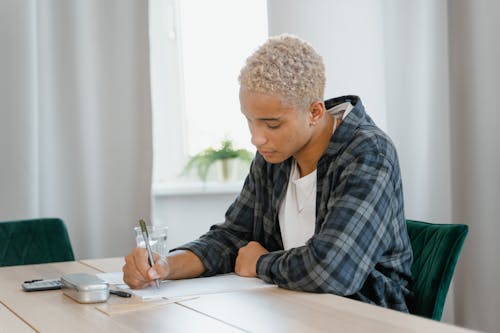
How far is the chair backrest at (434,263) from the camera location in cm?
176

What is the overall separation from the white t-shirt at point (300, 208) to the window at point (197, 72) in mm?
2124

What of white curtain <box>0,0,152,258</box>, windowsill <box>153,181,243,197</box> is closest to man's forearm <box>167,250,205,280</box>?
white curtain <box>0,0,152,258</box>

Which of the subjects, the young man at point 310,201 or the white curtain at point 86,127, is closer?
the young man at point 310,201

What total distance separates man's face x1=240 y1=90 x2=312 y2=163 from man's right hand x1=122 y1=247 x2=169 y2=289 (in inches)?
15.0

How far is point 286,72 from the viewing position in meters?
1.82

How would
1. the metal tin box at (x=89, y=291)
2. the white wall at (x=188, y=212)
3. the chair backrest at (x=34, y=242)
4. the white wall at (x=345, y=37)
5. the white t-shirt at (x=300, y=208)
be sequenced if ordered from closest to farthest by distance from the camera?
Result: the metal tin box at (x=89, y=291) < the white t-shirt at (x=300, y=208) < the chair backrest at (x=34, y=242) < the white wall at (x=345, y=37) < the white wall at (x=188, y=212)

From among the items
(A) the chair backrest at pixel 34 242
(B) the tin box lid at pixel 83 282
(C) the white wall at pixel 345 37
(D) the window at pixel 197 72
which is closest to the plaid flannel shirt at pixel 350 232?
(B) the tin box lid at pixel 83 282

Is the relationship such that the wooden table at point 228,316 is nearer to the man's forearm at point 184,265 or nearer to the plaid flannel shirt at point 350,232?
the plaid flannel shirt at point 350,232

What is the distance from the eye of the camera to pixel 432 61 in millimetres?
3699

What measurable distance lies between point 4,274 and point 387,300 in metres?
1.04

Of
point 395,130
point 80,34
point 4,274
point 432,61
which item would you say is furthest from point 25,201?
point 432,61

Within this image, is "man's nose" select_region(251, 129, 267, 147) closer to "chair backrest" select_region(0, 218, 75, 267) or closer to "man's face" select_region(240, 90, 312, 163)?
"man's face" select_region(240, 90, 312, 163)

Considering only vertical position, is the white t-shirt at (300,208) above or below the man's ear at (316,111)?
below

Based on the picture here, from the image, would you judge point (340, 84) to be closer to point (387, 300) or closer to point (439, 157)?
point (439, 157)
